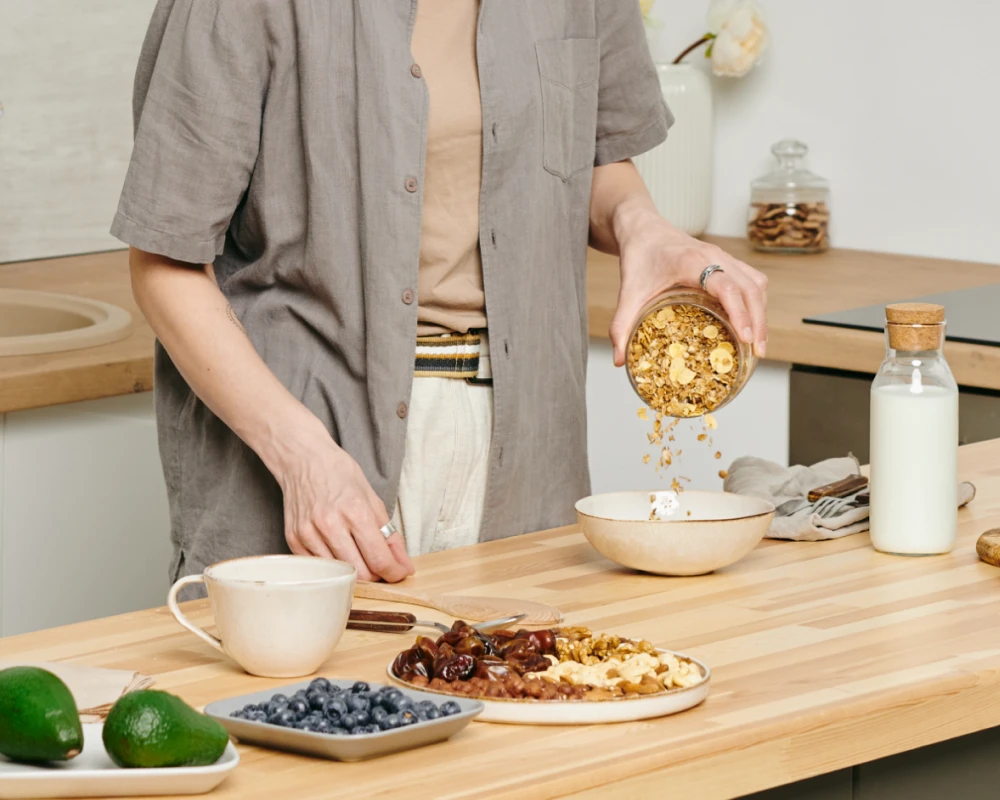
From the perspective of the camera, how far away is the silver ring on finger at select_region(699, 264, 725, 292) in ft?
4.87

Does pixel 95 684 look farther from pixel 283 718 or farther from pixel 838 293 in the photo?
pixel 838 293

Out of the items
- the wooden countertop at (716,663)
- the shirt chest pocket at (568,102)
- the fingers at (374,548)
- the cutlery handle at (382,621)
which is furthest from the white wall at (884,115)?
the cutlery handle at (382,621)

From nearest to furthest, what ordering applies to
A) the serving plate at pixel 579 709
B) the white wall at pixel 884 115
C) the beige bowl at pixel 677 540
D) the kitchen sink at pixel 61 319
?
1. the serving plate at pixel 579 709
2. the beige bowl at pixel 677 540
3. the kitchen sink at pixel 61 319
4. the white wall at pixel 884 115

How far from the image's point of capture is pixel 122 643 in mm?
1241

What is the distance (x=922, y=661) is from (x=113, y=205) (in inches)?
105

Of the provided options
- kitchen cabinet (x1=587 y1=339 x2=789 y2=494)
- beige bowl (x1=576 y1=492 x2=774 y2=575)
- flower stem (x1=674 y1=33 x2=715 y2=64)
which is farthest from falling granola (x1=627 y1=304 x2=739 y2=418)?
flower stem (x1=674 y1=33 x2=715 y2=64)

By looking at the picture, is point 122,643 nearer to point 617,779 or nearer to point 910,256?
point 617,779

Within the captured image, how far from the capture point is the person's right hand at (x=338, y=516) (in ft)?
4.63

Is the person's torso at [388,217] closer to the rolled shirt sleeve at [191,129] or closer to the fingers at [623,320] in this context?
the rolled shirt sleeve at [191,129]

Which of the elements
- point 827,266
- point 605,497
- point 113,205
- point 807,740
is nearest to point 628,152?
point 605,497

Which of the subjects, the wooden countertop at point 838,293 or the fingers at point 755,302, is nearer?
the fingers at point 755,302

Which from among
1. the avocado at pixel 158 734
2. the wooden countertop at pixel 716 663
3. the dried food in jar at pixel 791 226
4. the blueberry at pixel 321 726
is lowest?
the wooden countertop at pixel 716 663

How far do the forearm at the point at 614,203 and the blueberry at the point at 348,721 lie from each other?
84 centimetres

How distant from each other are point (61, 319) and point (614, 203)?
54.1 inches
